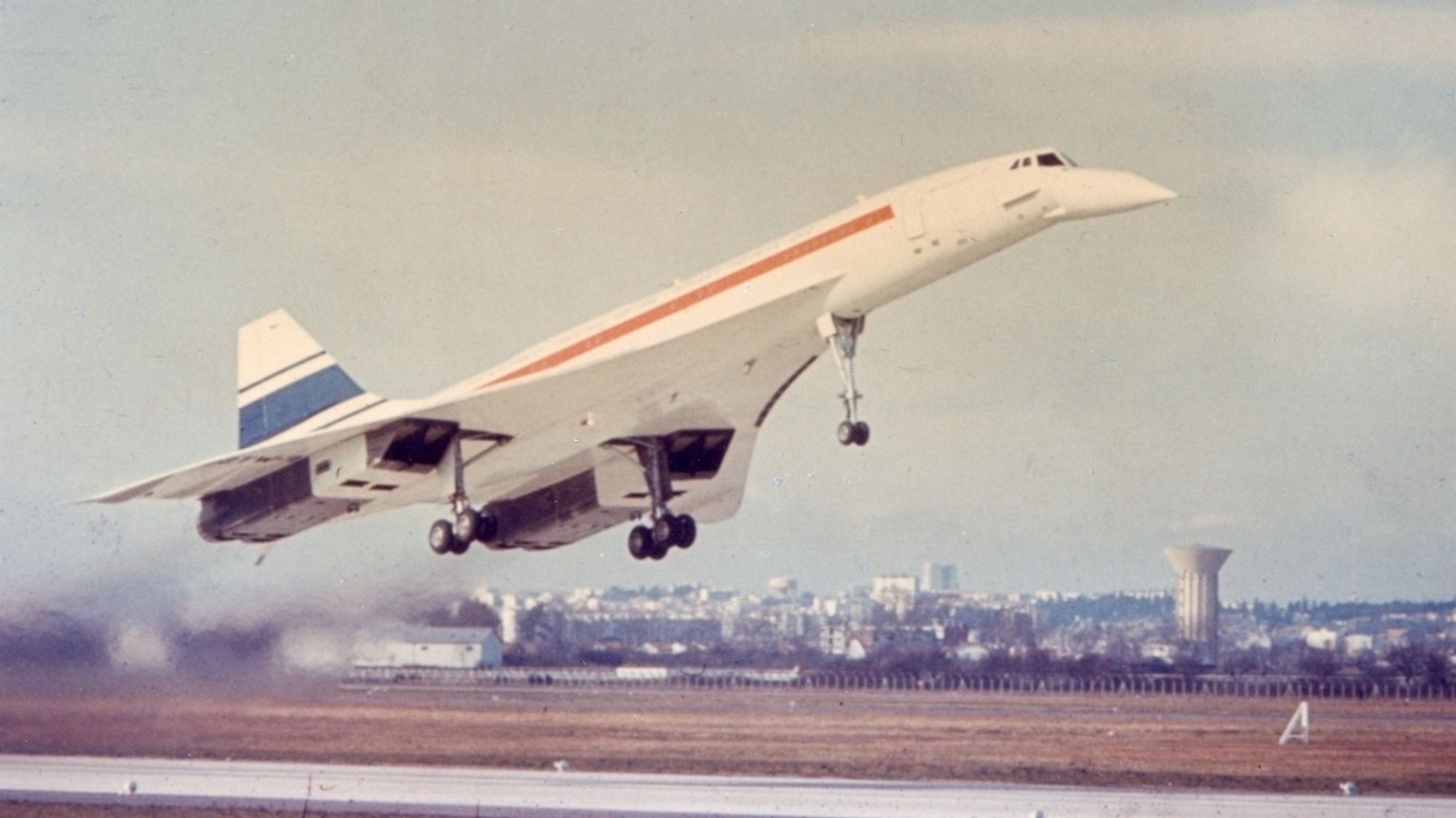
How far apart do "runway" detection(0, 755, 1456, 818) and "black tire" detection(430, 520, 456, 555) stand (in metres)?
2.07

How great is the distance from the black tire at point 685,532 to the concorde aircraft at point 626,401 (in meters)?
0.02

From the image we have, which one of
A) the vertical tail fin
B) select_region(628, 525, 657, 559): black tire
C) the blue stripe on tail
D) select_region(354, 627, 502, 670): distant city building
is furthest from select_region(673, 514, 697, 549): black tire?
the vertical tail fin

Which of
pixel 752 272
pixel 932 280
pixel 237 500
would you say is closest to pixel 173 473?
pixel 237 500

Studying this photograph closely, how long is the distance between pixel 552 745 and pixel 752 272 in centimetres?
592

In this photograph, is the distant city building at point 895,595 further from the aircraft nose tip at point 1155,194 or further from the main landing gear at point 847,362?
the aircraft nose tip at point 1155,194

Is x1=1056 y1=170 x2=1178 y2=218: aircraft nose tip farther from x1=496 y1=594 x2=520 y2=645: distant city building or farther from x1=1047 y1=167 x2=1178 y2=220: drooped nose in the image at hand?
x1=496 y1=594 x2=520 y2=645: distant city building

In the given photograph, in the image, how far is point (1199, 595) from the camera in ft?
67.8

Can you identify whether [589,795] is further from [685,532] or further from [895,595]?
[895,595]

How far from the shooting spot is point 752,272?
50.8 feet

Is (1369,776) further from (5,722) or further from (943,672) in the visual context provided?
(5,722)

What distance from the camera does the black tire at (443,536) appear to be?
56.1ft

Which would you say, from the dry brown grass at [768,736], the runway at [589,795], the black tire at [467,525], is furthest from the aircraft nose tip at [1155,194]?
the black tire at [467,525]

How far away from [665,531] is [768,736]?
3.03m

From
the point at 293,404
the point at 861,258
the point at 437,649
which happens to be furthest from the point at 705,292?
the point at 437,649
